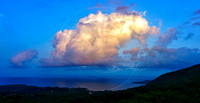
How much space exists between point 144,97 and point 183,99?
7299mm

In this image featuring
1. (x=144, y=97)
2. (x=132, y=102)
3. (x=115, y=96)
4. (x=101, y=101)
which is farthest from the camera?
(x=115, y=96)

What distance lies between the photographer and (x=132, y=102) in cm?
2672

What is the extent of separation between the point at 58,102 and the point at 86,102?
260 inches

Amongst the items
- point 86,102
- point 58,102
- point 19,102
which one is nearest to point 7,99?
point 19,102

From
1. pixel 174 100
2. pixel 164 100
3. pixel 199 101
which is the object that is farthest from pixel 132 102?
pixel 199 101

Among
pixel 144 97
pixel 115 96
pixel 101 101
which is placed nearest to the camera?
pixel 144 97

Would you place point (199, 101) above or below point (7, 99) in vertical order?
below

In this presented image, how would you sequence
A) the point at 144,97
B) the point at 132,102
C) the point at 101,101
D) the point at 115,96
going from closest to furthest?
the point at 132,102, the point at 144,97, the point at 101,101, the point at 115,96

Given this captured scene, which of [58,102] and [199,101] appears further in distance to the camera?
[58,102]

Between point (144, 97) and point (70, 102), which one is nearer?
point (144, 97)

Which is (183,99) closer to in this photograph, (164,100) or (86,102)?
(164,100)

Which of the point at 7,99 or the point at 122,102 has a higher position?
the point at 7,99

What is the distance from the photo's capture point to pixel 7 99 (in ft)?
103

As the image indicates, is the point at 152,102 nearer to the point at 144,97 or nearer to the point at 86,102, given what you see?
the point at 144,97
